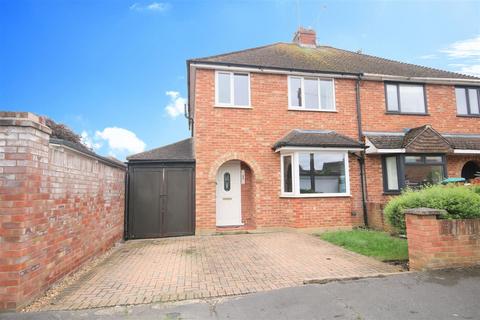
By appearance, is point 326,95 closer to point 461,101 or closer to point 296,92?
point 296,92

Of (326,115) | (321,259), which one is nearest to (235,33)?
(326,115)

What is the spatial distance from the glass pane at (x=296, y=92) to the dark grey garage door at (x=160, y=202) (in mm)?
4534

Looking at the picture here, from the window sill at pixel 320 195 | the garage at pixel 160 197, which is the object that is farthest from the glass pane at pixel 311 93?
the garage at pixel 160 197

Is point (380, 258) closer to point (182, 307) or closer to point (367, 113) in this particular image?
point (182, 307)

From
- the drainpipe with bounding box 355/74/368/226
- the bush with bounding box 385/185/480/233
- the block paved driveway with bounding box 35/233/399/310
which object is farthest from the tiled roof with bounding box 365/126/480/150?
the block paved driveway with bounding box 35/233/399/310

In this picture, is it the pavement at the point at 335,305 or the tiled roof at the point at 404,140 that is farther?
the tiled roof at the point at 404,140

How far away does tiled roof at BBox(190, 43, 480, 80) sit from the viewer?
10141mm

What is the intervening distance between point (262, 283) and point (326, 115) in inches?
299

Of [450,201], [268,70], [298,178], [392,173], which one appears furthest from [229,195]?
[450,201]

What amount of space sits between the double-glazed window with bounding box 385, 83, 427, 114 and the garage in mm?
8162

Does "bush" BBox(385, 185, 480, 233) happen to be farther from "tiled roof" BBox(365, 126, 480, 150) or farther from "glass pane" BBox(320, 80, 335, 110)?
"glass pane" BBox(320, 80, 335, 110)

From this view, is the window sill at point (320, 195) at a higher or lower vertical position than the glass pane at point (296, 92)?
lower

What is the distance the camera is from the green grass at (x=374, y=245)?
566 centimetres

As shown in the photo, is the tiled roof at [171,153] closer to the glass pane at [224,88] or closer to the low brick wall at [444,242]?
the glass pane at [224,88]
